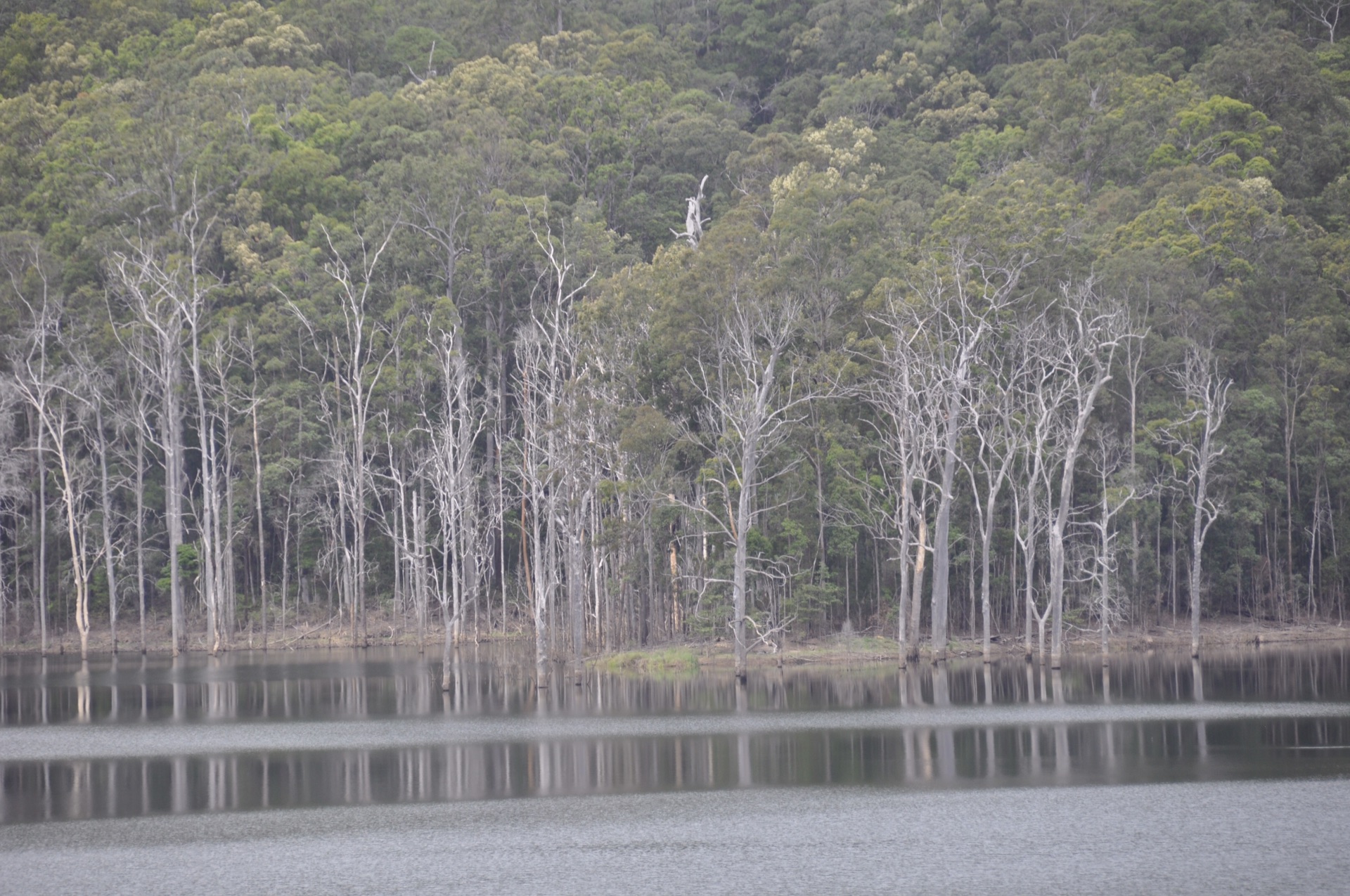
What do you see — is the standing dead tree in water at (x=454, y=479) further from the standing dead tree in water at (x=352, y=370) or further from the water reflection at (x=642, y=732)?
the water reflection at (x=642, y=732)

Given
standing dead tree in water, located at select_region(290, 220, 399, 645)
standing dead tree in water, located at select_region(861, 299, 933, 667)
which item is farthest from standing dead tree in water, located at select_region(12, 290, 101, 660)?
standing dead tree in water, located at select_region(861, 299, 933, 667)

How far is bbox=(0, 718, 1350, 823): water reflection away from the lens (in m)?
22.5

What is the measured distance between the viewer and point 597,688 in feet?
122

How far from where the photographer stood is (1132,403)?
148 feet

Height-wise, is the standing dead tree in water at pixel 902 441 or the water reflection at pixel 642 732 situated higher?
the standing dead tree in water at pixel 902 441

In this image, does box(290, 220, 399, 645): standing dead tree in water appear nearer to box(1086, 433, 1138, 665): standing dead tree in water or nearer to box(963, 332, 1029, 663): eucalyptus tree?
box(963, 332, 1029, 663): eucalyptus tree

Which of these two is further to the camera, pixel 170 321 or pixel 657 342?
pixel 170 321

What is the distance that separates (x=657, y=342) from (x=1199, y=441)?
764 inches

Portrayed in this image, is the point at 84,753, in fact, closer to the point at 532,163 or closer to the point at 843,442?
the point at 843,442

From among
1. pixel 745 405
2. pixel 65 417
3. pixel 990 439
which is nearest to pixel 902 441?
pixel 990 439

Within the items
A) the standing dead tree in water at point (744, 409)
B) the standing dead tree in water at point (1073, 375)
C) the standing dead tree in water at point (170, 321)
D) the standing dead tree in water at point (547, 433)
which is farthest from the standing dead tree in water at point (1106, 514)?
the standing dead tree in water at point (170, 321)

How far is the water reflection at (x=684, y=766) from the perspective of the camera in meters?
22.5

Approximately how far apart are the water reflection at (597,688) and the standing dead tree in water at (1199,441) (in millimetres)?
3217

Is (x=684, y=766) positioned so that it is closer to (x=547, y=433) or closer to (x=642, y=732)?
(x=642, y=732)
